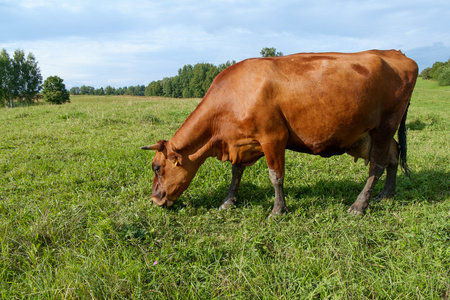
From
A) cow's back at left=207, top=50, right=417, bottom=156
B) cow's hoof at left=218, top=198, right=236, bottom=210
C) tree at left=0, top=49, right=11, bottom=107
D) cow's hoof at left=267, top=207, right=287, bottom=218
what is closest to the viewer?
cow's back at left=207, top=50, right=417, bottom=156

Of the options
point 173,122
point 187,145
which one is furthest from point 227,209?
point 173,122

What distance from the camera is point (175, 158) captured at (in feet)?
14.2

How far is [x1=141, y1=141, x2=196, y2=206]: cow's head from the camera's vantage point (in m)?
4.34

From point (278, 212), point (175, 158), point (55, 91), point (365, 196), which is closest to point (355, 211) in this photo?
point (365, 196)

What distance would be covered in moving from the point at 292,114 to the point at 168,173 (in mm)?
2008

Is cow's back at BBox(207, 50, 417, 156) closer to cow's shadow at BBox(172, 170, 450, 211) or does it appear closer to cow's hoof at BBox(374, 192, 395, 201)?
cow's shadow at BBox(172, 170, 450, 211)

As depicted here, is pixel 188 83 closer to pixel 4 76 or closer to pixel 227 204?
pixel 4 76

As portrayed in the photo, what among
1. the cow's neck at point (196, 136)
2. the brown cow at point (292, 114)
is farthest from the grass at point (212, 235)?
the cow's neck at point (196, 136)

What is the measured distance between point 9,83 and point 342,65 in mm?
75946

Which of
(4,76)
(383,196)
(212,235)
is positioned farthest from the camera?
(4,76)

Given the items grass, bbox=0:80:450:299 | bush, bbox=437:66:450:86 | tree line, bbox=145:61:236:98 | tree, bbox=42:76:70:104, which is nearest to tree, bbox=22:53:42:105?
tree, bbox=42:76:70:104

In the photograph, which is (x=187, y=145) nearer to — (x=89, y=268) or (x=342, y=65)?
(x=89, y=268)

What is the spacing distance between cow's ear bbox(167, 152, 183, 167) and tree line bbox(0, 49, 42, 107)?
71.2 metres

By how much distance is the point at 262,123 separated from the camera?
3.95 m
